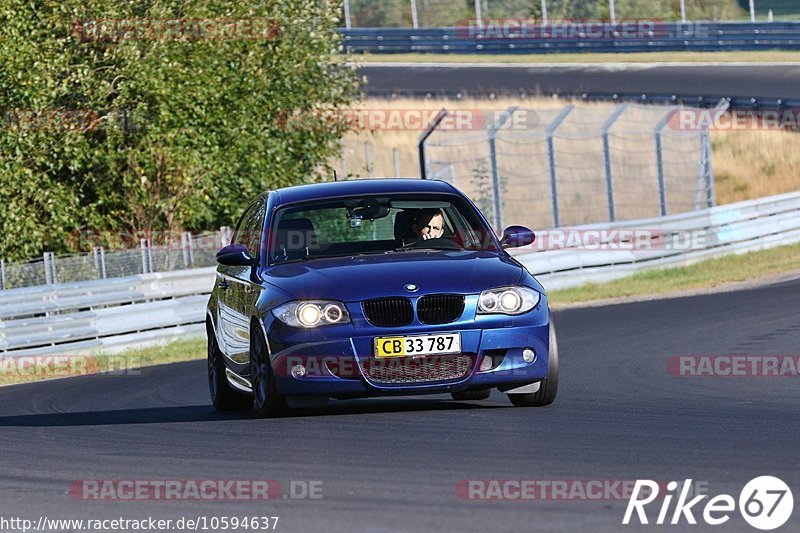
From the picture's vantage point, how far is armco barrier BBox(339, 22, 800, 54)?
47.9 m

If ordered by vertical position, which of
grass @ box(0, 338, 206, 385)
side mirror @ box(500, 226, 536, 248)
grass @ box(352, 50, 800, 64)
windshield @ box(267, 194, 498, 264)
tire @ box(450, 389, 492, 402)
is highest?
windshield @ box(267, 194, 498, 264)

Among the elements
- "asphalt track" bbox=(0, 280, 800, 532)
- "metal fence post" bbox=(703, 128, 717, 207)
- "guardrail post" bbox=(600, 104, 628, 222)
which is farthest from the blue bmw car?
"metal fence post" bbox=(703, 128, 717, 207)

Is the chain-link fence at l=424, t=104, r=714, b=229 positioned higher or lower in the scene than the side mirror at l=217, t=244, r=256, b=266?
lower

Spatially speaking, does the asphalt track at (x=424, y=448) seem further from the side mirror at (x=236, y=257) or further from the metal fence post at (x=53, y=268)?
the metal fence post at (x=53, y=268)

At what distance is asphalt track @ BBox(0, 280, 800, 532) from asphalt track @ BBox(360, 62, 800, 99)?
2986 cm

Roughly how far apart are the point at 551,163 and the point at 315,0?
6.16 metres

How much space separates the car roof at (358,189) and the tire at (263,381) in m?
1.21

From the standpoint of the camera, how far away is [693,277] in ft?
83.3

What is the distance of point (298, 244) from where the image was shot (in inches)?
420

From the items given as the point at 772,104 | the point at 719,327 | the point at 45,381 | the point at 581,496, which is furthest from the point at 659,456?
the point at 772,104

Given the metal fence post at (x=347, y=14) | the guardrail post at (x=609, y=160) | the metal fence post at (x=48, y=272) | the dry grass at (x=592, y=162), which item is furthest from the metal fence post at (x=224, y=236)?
the metal fence post at (x=347, y=14)

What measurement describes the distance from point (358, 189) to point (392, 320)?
173 cm

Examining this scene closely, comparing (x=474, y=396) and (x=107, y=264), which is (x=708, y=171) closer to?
(x=107, y=264)

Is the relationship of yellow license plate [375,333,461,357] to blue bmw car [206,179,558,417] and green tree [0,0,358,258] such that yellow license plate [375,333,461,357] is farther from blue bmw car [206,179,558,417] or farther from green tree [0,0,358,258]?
green tree [0,0,358,258]
